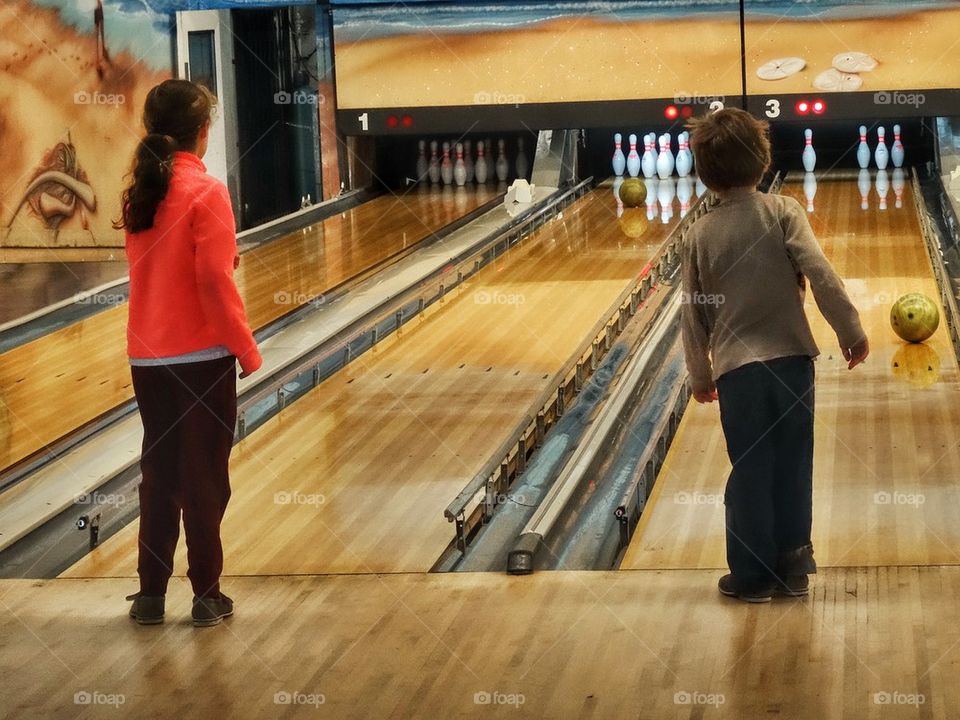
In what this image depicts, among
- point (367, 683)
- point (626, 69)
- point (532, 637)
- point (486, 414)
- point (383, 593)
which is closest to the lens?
point (367, 683)

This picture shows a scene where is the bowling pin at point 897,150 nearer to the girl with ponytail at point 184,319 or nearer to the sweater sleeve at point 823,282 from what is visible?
the sweater sleeve at point 823,282

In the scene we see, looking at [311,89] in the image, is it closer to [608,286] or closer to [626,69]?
[626,69]

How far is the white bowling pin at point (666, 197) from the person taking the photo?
290 inches

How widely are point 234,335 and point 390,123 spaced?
5825mm

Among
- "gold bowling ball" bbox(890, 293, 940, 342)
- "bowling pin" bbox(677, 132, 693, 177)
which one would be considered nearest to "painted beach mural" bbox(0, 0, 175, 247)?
"bowling pin" bbox(677, 132, 693, 177)

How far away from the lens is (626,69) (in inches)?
306

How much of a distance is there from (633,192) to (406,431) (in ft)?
12.9

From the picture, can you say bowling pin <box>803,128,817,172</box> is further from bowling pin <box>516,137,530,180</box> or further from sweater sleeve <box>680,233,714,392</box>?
sweater sleeve <box>680,233,714,392</box>

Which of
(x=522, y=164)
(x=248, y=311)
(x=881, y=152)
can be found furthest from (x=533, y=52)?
(x=248, y=311)

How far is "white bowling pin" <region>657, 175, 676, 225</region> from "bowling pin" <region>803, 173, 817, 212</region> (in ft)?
2.37

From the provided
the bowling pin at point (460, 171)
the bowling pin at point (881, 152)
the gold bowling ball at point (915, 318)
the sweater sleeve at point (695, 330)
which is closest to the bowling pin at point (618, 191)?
the bowling pin at point (460, 171)

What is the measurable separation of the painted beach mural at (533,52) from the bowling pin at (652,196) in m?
0.58

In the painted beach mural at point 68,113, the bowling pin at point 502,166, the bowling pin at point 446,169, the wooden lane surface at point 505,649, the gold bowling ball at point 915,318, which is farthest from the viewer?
the bowling pin at point 446,169

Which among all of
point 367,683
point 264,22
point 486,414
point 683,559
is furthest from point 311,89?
point 367,683
